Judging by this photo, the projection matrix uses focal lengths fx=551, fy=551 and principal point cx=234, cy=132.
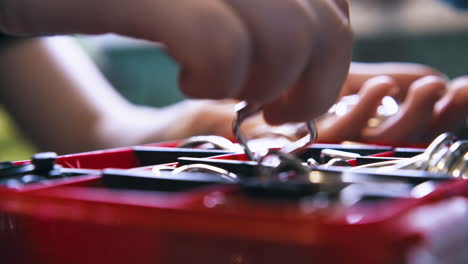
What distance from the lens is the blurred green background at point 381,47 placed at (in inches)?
82.2

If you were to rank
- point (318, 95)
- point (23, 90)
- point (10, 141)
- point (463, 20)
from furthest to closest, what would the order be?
point (463, 20), point (10, 141), point (23, 90), point (318, 95)

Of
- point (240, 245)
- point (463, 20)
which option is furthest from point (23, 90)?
point (463, 20)

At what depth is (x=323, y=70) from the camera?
0.79 feet

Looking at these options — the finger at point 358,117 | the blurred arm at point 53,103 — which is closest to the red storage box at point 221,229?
the finger at point 358,117

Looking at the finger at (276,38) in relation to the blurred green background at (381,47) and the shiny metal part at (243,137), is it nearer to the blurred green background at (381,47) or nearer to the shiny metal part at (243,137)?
the shiny metal part at (243,137)

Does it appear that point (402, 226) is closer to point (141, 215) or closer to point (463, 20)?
point (141, 215)

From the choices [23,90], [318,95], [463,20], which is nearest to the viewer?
[318,95]

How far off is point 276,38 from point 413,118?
0.29 metres

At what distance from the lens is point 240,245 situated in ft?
0.50

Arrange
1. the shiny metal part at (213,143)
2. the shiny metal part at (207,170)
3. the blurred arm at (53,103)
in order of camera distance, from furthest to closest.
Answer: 1. the blurred arm at (53,103)
2. the shiny metal part at (213,143)
3. the shiny metal part at (207,170)

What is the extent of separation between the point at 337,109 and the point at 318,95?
26cm

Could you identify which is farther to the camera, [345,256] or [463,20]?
[463,20]

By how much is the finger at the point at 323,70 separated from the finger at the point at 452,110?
259 mm

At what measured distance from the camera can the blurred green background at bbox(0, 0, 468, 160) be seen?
209 cm
